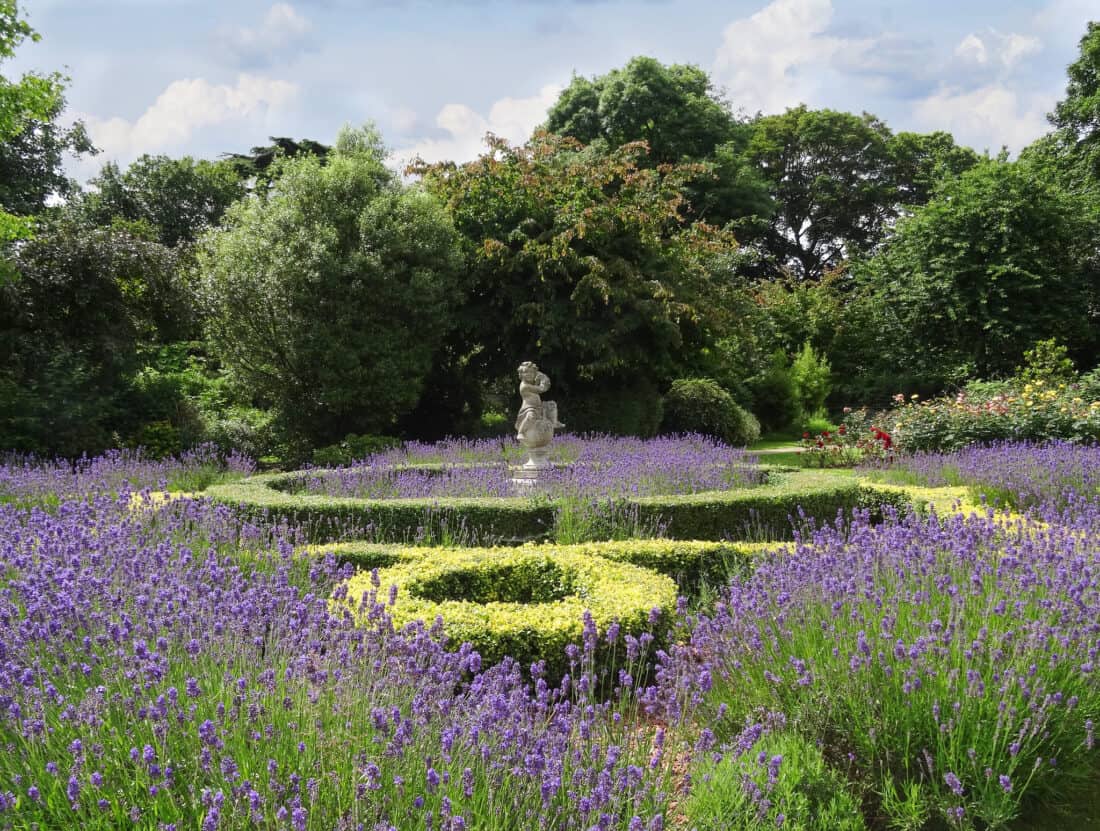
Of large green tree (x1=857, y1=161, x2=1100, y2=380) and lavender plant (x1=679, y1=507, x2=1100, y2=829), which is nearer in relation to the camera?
lavender plant (x1=679, y1=507, x2=1100, y2=829)

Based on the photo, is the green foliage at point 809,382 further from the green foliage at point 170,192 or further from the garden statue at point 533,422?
the green foliage at point 170,192

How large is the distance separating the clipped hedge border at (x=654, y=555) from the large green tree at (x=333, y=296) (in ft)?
26.4

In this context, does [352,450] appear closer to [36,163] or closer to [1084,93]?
[36,163]

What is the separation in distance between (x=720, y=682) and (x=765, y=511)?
388 centimetres

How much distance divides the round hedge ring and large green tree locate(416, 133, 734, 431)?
9258 mm

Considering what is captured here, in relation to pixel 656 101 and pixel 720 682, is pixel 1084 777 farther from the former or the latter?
pixel 656 101

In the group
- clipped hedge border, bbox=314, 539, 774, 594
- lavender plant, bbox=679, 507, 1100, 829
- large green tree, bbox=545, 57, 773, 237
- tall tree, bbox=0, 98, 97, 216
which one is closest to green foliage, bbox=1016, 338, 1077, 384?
large green tree, bbox=545, 57, 773, 237

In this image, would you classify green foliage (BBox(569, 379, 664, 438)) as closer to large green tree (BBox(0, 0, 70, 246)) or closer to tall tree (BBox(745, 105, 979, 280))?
large green tree (BBox(0, 0, 70, 246))

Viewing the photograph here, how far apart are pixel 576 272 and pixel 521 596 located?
10.3 meters

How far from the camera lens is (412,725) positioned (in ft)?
7.73

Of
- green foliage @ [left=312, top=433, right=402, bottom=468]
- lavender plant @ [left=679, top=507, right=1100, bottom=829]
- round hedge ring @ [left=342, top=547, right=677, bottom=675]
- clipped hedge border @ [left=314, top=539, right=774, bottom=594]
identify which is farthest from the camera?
green foliage @ [left=312, top=433, right=402, bottom=468]

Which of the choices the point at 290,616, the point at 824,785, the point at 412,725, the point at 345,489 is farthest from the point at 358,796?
the point at 345,489

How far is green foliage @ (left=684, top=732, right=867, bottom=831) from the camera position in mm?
2453

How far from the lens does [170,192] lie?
90.2ft
